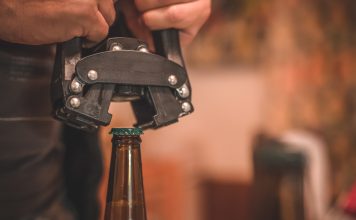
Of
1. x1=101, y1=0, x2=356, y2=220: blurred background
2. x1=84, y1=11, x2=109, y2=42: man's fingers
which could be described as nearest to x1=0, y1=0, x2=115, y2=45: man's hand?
x1=84, y1=11, x2=109, y2=42: man's fingers

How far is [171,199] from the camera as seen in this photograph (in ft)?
6.93

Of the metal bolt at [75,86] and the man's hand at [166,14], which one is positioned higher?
the man's hand at [166,14]

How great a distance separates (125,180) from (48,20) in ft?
0.59

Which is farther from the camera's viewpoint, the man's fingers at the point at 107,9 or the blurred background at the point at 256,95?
the blurred background at the point at 256,95

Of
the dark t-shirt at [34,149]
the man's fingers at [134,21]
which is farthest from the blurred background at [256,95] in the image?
the man's fingers at [134,21]

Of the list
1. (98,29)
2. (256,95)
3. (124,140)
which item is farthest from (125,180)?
(256,95)

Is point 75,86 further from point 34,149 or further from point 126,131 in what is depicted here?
point 34,149

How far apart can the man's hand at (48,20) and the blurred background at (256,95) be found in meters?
1.98

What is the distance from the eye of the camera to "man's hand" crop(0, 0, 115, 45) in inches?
16.0

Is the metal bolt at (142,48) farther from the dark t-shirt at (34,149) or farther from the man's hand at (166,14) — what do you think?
the dark t-shirt at (34,149)

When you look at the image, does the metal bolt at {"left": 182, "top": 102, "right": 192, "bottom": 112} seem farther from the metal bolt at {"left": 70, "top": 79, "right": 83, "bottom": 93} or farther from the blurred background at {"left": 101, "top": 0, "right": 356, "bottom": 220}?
the blurred background at {"left": 101, "top": 0, "right": 356, "bottom": 220}

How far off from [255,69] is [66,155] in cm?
204

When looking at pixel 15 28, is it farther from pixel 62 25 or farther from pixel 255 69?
pixel 255 69

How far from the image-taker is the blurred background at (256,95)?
2535mm
